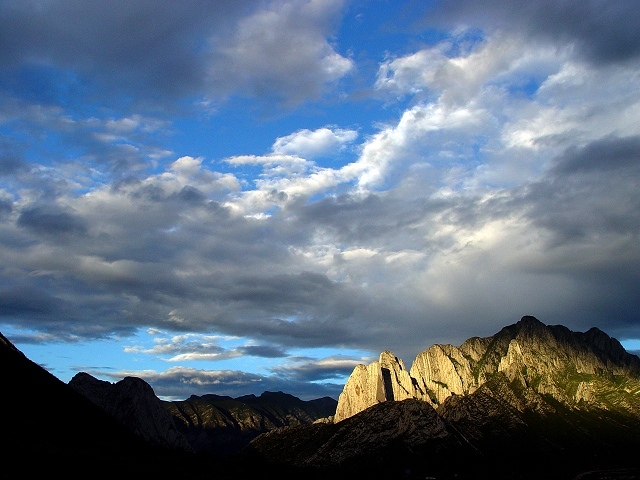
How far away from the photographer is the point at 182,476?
5531 inches

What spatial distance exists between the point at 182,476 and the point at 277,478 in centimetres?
6345

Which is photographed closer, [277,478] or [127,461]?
[127,461]

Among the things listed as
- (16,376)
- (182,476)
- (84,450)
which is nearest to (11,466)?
(84,450)

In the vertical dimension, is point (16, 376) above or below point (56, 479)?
above

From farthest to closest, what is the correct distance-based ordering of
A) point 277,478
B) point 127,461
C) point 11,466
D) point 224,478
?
point 277,478, point 224,478, point 127,461, point 11,466

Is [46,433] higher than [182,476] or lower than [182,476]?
higher

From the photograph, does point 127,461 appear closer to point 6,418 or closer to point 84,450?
point 84,450

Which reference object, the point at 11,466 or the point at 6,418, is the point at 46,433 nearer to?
the point at 6,418

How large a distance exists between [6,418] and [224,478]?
221ft

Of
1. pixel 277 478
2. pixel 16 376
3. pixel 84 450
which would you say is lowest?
pixel 277 478

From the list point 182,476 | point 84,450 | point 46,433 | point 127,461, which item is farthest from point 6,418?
point 182,476

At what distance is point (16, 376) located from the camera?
7835 inches

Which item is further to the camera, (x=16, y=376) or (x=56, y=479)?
(x=16, y=376)

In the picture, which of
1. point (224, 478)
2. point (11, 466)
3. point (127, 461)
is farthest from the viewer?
point (224, 478)
